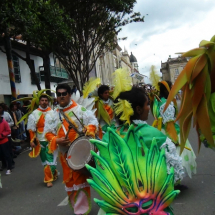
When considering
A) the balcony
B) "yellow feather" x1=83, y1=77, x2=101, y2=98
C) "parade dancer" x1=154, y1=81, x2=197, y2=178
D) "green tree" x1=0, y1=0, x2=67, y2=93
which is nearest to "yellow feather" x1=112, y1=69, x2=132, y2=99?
"yellow feather" x1=83, y1=77, x2=101, y2=98

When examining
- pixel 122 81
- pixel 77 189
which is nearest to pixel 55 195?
pixel 77 189

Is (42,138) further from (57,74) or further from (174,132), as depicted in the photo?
(57,74)

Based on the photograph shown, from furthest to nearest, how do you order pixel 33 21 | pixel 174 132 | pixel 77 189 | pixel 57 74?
pixel 57 74
pixel 33 21
pixel 174 132
pixel 77 189

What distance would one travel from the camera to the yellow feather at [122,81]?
2754 mm

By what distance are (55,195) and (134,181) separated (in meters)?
3.77

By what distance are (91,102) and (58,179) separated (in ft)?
7.95

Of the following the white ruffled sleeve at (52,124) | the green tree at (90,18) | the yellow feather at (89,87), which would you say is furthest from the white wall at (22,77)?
the white ruffled sleeve at (52,124)

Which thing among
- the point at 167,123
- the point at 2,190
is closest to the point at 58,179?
the point at 2,190

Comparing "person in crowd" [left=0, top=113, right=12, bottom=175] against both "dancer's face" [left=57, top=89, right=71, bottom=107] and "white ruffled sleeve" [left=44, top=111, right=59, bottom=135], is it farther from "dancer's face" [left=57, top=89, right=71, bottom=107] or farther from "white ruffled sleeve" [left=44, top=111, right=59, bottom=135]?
"dancer's face" [left=57, top=89, right=71, bottom=107]

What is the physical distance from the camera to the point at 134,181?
5.50ft

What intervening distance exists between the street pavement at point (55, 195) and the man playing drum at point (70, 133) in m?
0.42

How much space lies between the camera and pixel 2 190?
6.01m

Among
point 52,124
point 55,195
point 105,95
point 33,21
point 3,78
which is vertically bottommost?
point 55,195

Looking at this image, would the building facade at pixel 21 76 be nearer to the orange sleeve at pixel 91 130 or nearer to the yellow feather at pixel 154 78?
the yellow feather at pixel 154 78
